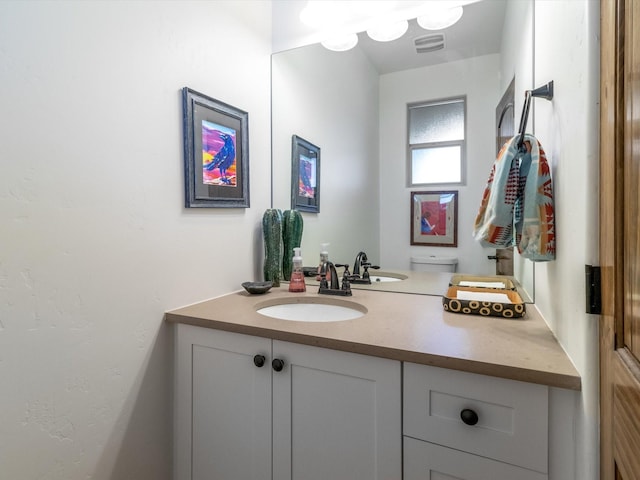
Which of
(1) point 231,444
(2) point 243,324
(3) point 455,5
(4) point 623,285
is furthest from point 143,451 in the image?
(3) point 455,5

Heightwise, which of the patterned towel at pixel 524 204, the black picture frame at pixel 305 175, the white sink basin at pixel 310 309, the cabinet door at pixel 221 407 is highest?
the black picture frame at pixel 305 175

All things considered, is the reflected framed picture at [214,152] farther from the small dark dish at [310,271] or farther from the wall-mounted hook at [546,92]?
the wall-mounted hook at [546,92]

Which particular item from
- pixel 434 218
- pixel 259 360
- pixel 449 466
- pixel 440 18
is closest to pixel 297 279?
pixel 259 360

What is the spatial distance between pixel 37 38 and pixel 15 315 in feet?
2.18

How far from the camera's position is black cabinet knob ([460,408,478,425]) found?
0.75 meters

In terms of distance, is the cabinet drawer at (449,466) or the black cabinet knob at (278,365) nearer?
the cabinet drawer at (449,466)

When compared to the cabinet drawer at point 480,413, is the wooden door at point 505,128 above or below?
above

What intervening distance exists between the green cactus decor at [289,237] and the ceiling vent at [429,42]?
3.00 ft

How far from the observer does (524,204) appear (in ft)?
2.87

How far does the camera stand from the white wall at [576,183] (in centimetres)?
62

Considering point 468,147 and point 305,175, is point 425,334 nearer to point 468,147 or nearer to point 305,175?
point 468,147

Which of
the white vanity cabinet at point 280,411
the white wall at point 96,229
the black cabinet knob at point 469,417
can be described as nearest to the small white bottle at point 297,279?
the white wall at point 96,229

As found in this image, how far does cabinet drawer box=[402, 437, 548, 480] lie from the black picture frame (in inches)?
46.8

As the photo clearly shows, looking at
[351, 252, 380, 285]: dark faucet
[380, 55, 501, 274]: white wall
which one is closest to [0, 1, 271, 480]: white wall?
[351, 252, 380, 285]: dark faucet
